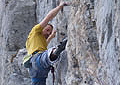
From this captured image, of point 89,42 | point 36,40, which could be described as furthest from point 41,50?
point 89,42

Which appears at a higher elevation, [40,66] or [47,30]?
[47,30]

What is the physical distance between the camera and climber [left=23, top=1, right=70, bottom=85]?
3.85 meters

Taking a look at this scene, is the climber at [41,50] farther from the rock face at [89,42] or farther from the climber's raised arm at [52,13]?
the rock face at [89,42]

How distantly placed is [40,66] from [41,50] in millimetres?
337

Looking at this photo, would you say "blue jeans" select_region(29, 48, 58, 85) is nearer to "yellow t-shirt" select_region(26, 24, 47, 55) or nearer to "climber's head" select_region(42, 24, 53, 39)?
"yellow t-shirt" select_region(26, 24, 47, 55)

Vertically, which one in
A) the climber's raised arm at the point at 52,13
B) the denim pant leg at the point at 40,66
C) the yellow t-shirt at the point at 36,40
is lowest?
the denim pant leg at the point at 40,66

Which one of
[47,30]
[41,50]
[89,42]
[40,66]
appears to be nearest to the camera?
[89,42]

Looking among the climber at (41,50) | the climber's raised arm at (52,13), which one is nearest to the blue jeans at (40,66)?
the climber at (41,50)

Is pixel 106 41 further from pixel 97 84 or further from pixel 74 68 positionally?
pixel 74 68

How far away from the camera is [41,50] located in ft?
14.1

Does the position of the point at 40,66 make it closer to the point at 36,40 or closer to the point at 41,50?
the point at 41,50

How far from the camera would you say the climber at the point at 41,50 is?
12.6ft

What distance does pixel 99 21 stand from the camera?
250cm

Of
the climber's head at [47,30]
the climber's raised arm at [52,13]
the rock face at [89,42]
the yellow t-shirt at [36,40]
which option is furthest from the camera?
the climber's head at [47,30]
